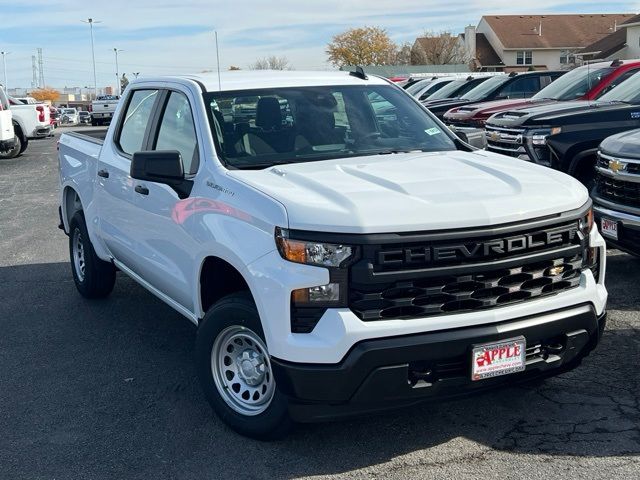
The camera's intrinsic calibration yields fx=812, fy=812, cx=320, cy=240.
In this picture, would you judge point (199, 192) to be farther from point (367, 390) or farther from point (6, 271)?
point (6, 271)

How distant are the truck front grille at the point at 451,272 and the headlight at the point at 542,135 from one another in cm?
522

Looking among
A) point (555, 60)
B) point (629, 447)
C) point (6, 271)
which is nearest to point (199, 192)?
point (629, 447)

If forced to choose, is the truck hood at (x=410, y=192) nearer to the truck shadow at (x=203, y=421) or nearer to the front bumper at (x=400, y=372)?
the front bumper at (x=400, y=372)

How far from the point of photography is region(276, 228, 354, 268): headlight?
3.67 m

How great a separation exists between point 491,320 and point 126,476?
1.91m

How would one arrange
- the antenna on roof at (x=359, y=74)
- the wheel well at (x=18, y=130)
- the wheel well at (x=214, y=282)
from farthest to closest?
the wheel well at (x=18, y=130) < the antenna on roof at (x=359, y=74) < the wheel well at (x=214, y=282)

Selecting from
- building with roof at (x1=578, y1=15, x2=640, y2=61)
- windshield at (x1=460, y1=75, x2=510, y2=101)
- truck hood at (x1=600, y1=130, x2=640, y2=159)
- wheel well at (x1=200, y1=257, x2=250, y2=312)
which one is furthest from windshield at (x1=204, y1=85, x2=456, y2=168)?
building with roof at (x1=578, y1=15, x2=640, y2=61)

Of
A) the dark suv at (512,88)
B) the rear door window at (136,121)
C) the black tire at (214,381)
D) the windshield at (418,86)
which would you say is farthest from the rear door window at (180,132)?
the windshield at (418,86)

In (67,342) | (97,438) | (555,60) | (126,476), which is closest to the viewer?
(126,476)

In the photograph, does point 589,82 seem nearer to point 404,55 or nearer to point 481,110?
point 481,110

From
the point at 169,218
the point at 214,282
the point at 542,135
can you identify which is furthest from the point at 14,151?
the point at 214,282

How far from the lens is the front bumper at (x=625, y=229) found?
20.6 feet

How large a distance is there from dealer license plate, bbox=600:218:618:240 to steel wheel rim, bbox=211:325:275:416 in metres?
3.58

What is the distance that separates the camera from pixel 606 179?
6770mm
